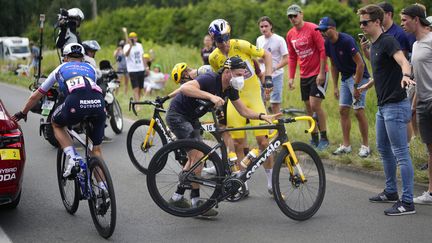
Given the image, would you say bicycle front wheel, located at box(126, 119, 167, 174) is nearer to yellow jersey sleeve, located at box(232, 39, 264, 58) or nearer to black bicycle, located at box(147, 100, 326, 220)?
yellow jersey sleeve, located at box(232, 39, 264, 58)

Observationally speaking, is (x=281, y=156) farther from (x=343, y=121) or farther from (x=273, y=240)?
(x=343, y=121)

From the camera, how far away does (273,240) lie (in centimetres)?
567

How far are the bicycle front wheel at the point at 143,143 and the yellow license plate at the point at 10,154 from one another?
253 centimetres

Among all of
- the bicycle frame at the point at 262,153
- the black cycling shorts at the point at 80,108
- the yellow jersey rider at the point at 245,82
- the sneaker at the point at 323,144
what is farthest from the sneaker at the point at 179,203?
the sneaker at the point at 323,144

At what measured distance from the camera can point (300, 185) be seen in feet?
20.8

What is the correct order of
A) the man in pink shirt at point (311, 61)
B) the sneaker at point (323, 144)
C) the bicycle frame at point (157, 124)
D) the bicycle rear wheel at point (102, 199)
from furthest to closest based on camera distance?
the man in pink shirt at point (311, 61), the sneaker at point (323, 144), the bicycle frame at point (157, 124), the bicycle rear wheel at point (102, 199)

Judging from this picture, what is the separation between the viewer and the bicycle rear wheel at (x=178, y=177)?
6.16 meters

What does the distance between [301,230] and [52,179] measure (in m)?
3.89

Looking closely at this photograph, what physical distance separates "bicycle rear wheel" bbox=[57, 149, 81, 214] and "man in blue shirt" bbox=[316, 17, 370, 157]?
13.1 feet

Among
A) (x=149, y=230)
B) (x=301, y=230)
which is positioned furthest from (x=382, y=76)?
(x=149, y=230)

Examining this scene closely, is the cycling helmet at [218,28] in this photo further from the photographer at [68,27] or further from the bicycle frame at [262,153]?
the photographer at [68,27]

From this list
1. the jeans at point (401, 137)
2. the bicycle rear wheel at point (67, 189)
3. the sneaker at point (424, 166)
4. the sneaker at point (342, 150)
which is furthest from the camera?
the sneaker at point (342, 150)

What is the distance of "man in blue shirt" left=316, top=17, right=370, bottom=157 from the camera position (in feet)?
28.3

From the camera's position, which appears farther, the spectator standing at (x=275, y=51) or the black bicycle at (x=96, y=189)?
the spectator standing at (x=275, y=51)
